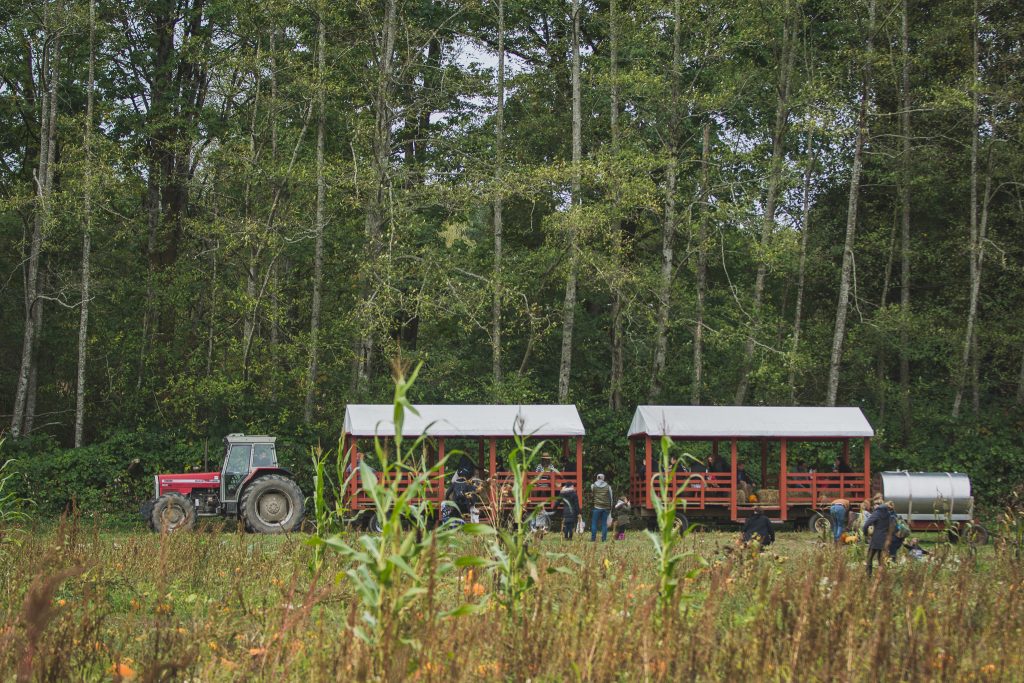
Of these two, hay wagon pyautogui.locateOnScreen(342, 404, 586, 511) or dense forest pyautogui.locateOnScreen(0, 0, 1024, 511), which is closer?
hay wagon pyautogui.locateOnScreen(342, 404, 586, 511)

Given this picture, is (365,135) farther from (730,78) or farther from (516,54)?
(730,78)

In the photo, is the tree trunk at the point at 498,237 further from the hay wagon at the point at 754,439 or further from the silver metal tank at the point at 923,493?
the silver metal tank at the point at 923,493

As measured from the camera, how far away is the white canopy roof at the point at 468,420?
21250 millimetres

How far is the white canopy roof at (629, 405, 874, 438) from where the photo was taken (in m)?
22.6

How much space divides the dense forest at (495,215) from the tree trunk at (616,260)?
11 centimetres

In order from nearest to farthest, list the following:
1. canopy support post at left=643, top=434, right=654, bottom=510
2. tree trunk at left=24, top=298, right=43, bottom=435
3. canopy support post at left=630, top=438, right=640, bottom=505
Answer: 1. canopy support post at left=643, top=434, right=654, bottom=510
2. canopy support post at left=630, top=438, right=640, bottom=505
3. tree trunk at left=24, top=298, right=43, bottom=435

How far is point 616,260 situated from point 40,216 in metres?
13.7

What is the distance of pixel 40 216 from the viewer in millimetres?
25156

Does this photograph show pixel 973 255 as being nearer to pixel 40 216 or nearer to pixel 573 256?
pixel 573 256

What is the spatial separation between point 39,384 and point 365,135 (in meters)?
11.0

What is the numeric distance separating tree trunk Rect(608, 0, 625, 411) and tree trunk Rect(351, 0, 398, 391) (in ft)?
18.9

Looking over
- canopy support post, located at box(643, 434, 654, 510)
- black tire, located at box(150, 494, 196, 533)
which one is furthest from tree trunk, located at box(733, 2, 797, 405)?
black tire, located at box(150, 494, 196, 533)

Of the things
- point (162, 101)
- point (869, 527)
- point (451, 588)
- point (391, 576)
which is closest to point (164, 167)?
point (162, 101)

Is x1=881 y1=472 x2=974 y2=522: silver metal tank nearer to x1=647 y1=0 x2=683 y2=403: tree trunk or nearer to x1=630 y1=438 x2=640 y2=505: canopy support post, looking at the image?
x1=630 y1=438 x2=640 y2=505: canopy support post
